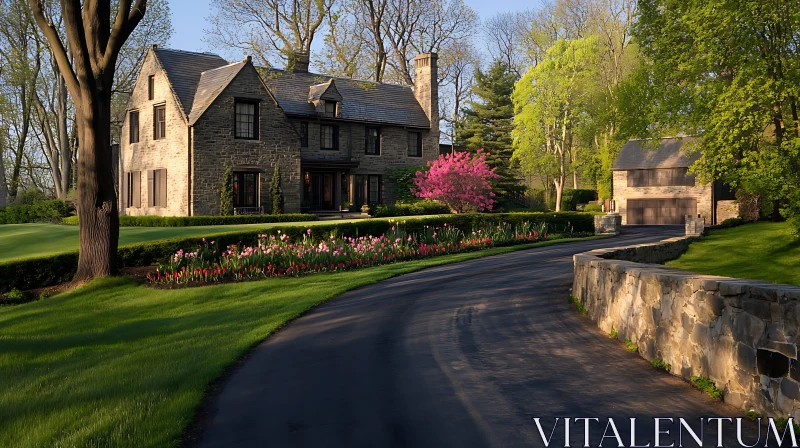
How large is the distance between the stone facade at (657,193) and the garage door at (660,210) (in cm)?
30

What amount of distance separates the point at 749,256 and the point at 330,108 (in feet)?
83.0

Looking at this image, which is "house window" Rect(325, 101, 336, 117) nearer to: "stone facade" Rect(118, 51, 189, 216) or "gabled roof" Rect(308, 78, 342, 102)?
"gabled roof" Rect(308, 78, 342, 102)

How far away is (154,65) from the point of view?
3644cm

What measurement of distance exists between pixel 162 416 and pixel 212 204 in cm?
2928

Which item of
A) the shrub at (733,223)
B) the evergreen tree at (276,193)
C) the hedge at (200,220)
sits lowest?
the shrub at (733,223)

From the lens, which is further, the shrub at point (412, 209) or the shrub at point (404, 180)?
the shrub at point (404, 180)

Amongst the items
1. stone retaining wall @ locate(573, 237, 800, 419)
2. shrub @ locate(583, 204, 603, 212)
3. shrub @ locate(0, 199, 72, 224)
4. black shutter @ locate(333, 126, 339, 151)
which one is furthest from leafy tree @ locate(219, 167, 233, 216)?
shrub @ locate(583, 204, 603, 212)

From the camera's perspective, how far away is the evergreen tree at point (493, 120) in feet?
174

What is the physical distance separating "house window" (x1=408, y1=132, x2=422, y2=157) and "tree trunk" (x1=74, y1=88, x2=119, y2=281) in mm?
30150

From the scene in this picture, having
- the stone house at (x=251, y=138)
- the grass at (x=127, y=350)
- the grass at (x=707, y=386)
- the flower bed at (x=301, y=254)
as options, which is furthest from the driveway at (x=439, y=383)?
the stone house at (x=251, y=138)

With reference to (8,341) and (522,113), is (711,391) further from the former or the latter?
(522,113)

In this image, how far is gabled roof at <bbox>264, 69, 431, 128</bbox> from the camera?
3956cm

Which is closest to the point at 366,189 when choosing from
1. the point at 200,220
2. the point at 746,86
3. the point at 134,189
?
the point at 200,220

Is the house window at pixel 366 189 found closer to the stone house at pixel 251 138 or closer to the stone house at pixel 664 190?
the stone house at pixel 251 138
